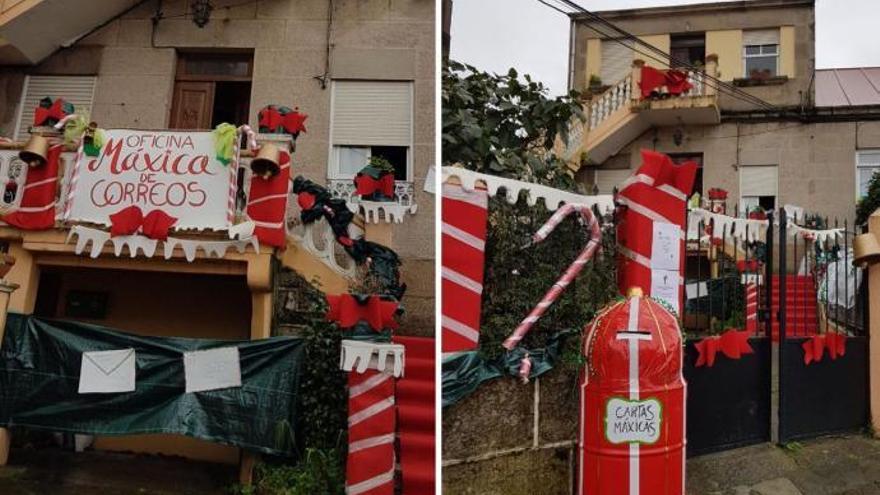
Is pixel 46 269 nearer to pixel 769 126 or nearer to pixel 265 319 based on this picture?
pixel 265 319

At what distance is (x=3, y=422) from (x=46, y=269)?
86 centimetres

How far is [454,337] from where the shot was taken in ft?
8.79

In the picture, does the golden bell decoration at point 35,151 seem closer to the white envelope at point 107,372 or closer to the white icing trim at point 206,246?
the white icing trim at point 206,246

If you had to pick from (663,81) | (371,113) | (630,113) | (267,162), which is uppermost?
(663,81)

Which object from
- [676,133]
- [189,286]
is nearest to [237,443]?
[189,286]

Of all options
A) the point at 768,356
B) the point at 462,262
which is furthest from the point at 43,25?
the point at 768,356

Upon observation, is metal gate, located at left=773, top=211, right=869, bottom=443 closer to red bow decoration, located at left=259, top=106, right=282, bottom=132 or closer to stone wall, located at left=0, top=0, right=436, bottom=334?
stone wall, located at left=0, top=0, right=436, bottom=334

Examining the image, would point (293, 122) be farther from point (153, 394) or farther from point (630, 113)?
point (630, 113)

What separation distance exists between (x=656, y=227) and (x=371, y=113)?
5.41ft

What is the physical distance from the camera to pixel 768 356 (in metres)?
3.88

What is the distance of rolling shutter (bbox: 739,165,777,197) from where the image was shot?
796 centimetres

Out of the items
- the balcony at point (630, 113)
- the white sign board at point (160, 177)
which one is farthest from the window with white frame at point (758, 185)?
the white sign board at point (160, 177)

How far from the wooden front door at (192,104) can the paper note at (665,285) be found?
257cm

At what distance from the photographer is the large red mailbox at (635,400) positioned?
247 cm
